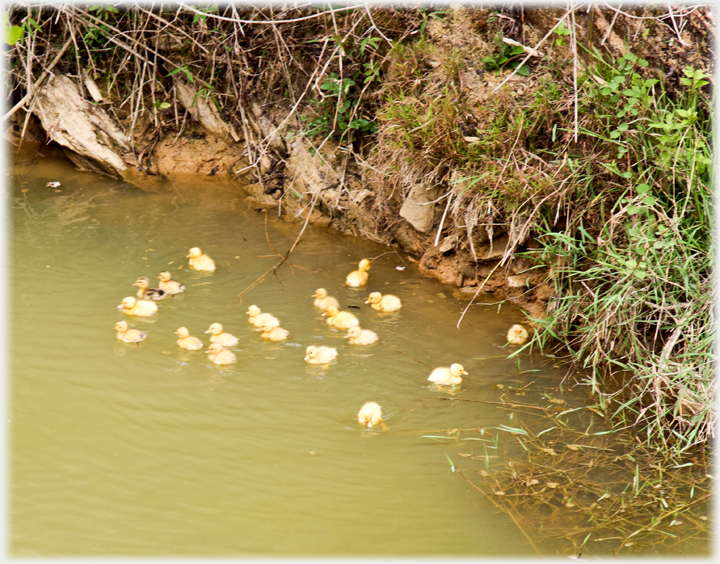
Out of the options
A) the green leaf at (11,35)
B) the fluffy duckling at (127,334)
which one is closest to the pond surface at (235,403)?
the fluffy duckling at (127,334)

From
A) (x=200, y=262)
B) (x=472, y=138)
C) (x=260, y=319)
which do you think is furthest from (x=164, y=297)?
(x=472, y=138)

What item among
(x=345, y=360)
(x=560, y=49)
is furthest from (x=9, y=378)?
(x=560, y=49)

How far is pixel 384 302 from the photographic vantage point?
506 cm

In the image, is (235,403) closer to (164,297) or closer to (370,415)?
(370,415)

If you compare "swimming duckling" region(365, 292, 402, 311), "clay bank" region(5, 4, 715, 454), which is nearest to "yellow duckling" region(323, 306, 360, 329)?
"swimming duckling" region(365, 292, 402, 311)

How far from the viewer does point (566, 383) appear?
14.1 ft

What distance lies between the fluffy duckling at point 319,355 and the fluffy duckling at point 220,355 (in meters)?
0.50

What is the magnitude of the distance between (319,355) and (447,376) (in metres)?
0.87

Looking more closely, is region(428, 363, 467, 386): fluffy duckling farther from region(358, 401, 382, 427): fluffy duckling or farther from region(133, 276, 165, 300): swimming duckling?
region(133, 276, 165, 300): swimming duckling

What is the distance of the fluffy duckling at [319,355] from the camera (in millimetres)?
4379

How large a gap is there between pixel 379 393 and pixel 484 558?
1326mm

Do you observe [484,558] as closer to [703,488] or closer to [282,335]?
[703,488]

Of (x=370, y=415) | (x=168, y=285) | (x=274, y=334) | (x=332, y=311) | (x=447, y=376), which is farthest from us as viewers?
(x=168, y=285)

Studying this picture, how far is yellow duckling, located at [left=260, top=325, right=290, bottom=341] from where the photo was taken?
15.1 ft
